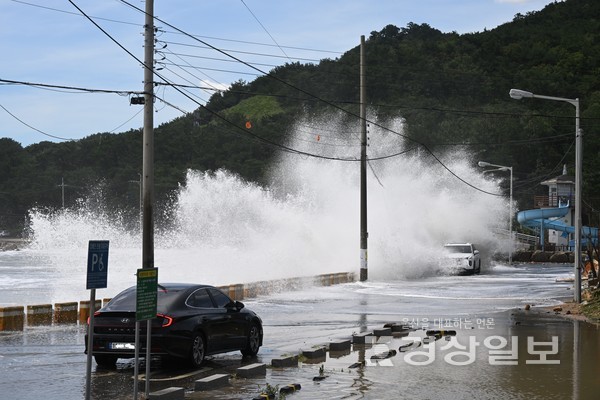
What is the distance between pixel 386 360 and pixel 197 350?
11.3ft

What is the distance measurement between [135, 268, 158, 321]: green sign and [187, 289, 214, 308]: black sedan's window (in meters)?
Answer: 3.63

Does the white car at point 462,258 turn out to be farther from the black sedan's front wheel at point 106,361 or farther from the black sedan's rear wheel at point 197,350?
the black sedan's front wheel at point 106,361

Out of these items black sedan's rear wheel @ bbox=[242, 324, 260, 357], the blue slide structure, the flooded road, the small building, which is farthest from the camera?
the small building

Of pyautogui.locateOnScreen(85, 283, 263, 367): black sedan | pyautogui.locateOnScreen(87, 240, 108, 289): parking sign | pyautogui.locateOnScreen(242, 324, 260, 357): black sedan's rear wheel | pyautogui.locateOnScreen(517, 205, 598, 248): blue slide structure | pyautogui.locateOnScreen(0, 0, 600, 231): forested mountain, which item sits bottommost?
pyautogui.locateOnScreen(242, 324, 260, 357): black sedan's rear wheel

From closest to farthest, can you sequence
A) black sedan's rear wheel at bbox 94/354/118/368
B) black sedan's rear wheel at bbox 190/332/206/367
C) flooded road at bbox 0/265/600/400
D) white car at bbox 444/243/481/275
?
flooded road at bbox 0/265/600/400, black sedan's rear wheel at bbox 190/332/206/367, black sedan's rear wheel at bbox 94/354/118/368, white car at bbox 444/243/481/275

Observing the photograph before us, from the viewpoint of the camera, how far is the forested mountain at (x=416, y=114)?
110 m

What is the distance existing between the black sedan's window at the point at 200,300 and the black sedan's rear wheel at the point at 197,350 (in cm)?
63

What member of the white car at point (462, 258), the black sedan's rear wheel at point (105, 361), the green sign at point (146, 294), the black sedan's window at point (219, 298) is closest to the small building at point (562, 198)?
the white car at point (462, 258)

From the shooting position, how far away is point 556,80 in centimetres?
11300

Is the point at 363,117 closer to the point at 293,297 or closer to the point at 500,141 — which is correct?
the point at 293,297

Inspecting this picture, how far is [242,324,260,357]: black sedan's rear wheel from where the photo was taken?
17.8m

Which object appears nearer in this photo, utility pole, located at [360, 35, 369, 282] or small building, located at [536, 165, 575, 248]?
utility pole, located at [360, 35, 369, 282]

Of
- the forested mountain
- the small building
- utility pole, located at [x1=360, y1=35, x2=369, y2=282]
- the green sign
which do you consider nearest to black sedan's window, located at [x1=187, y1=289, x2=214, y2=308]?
the green sign

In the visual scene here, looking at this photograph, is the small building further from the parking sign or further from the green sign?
the parking sign
